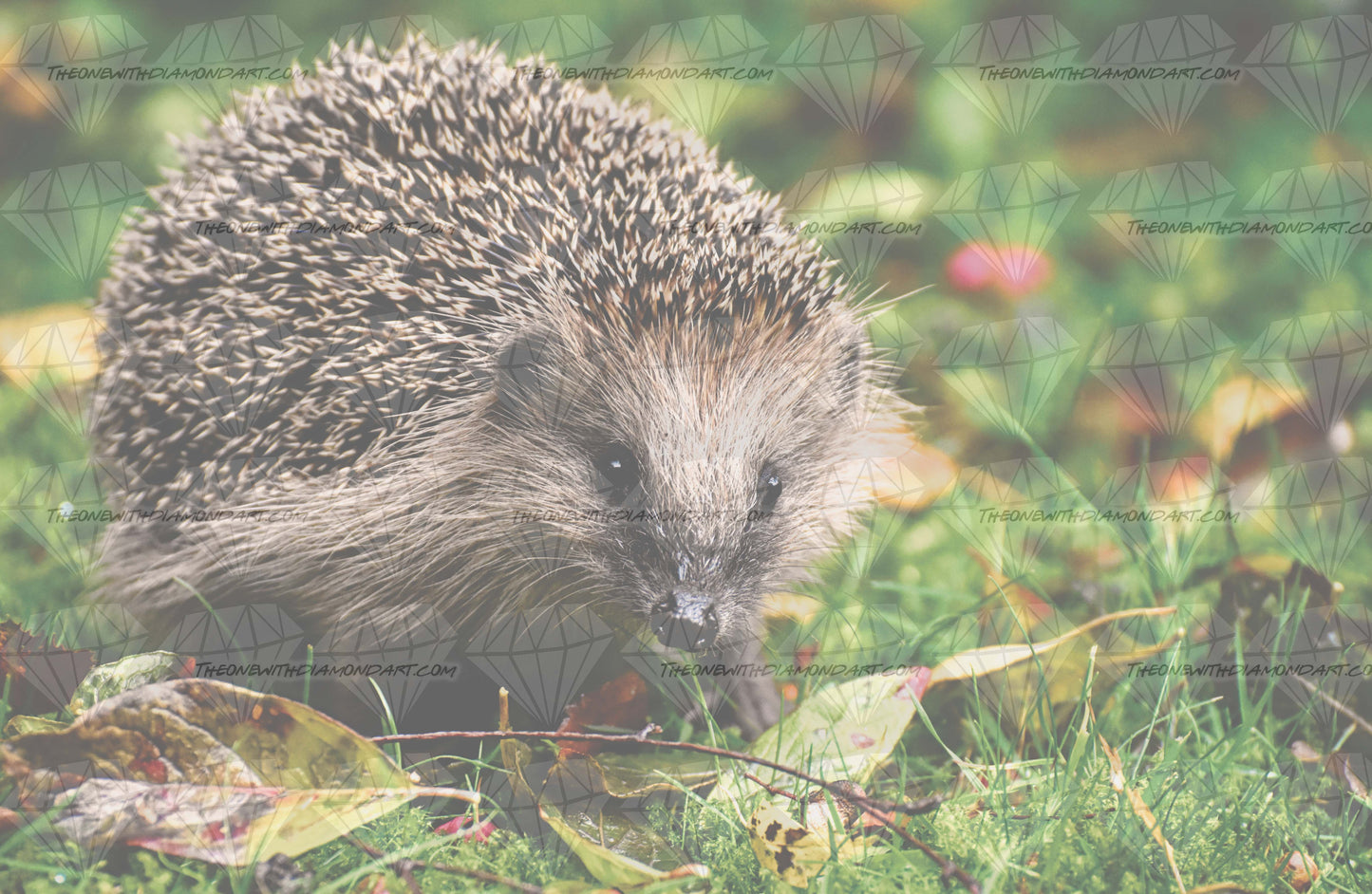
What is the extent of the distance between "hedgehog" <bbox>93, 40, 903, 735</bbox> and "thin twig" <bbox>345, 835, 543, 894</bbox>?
59 cm

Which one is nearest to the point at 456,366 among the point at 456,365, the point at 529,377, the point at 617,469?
the point at 456,365

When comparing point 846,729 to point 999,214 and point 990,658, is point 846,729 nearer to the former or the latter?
point 990,658

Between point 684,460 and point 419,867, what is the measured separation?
784 millimetres

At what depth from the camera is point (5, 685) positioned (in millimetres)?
1311

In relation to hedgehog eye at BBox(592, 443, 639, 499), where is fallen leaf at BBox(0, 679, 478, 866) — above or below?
below

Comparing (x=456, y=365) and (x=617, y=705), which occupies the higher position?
(x=456, y=365)

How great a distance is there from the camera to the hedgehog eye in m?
1.77

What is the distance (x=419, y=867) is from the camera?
113cm

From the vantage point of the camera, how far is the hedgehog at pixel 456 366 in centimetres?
175

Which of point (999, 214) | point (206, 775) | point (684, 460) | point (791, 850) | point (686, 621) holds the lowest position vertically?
point (791, 850)

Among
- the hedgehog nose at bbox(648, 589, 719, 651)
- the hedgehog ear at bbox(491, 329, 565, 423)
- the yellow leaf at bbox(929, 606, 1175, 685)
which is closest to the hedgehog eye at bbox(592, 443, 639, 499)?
the hedgehog ear at bbox(491, 329, 565, 423)

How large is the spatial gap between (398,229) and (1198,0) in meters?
1.97

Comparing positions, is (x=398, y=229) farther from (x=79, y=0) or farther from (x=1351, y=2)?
(x=1351, y=2)

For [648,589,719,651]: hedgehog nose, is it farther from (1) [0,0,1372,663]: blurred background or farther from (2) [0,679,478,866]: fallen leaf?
(1) [0,0,1372,663]: blurred background
